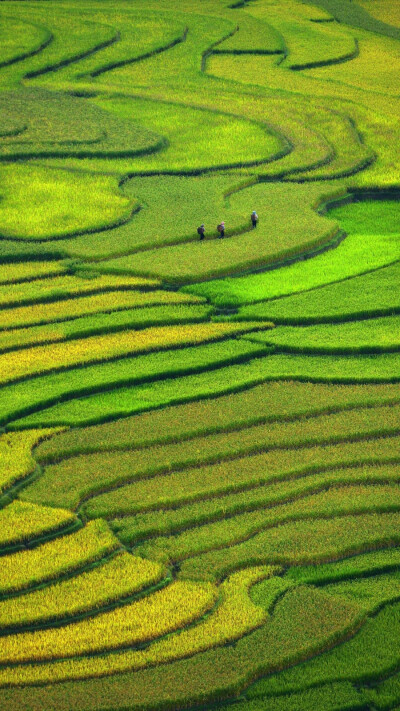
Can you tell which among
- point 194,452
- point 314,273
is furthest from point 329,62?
point 194,452

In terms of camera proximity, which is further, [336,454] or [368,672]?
[336,454]

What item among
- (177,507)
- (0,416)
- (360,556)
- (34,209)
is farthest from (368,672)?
(34,209)

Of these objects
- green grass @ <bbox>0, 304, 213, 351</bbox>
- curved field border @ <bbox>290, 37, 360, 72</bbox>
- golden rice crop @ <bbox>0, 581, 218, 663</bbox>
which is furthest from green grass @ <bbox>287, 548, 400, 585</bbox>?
curved field border @ <bbox>290, 37, 360, 72</bbox>

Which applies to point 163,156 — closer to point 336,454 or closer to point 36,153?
point 36,153

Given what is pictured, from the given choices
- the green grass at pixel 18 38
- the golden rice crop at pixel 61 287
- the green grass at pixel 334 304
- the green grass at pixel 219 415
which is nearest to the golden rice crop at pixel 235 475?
the green grass at pixel 219 415

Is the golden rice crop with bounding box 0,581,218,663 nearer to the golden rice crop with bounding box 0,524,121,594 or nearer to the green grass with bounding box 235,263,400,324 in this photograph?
the golden rice crop with bounding box 0,524,121,594
